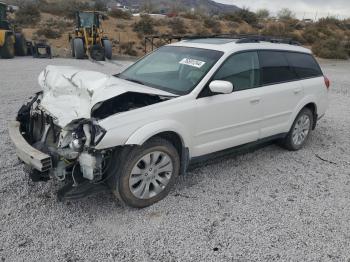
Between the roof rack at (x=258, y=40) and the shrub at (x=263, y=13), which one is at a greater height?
the shrub at (x=263, y=13)

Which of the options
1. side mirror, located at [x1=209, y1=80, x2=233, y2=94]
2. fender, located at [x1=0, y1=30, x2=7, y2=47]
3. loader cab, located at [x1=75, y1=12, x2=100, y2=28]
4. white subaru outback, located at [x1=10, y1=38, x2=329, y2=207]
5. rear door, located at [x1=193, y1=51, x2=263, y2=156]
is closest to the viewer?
white subaru outback, located at [x1=10, y1=38, x2=329, y2=207]

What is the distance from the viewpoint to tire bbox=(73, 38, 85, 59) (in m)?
16.1

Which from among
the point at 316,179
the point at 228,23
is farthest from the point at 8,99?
the point at 228,23

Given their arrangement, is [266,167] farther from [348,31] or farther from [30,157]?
[348,31]

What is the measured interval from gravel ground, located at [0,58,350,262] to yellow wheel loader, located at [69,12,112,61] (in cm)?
1205

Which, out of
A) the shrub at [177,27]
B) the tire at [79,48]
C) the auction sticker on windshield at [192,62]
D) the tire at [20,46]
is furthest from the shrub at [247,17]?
the auction sticker on windshield at [192,62]

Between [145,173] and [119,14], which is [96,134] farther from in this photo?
[119,14]

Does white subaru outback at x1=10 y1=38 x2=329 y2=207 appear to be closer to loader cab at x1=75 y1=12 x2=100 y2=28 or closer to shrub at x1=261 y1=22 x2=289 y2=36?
loader cab at x1=75 y1=12 x2=100 y2=28

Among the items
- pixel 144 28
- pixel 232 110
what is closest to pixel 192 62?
pixel 232 110

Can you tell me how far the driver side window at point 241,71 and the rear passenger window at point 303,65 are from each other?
0.96m

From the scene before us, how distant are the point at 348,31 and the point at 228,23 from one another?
14.1 m

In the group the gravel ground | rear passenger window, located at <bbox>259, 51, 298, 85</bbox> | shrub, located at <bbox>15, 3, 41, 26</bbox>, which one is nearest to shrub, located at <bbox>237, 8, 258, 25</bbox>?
shrub, located at <bbox>15, 3, 41, 26</bbox>

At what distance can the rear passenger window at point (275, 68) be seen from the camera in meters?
4.65

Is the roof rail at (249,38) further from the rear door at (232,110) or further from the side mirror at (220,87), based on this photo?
the side mirror at (220,87)
